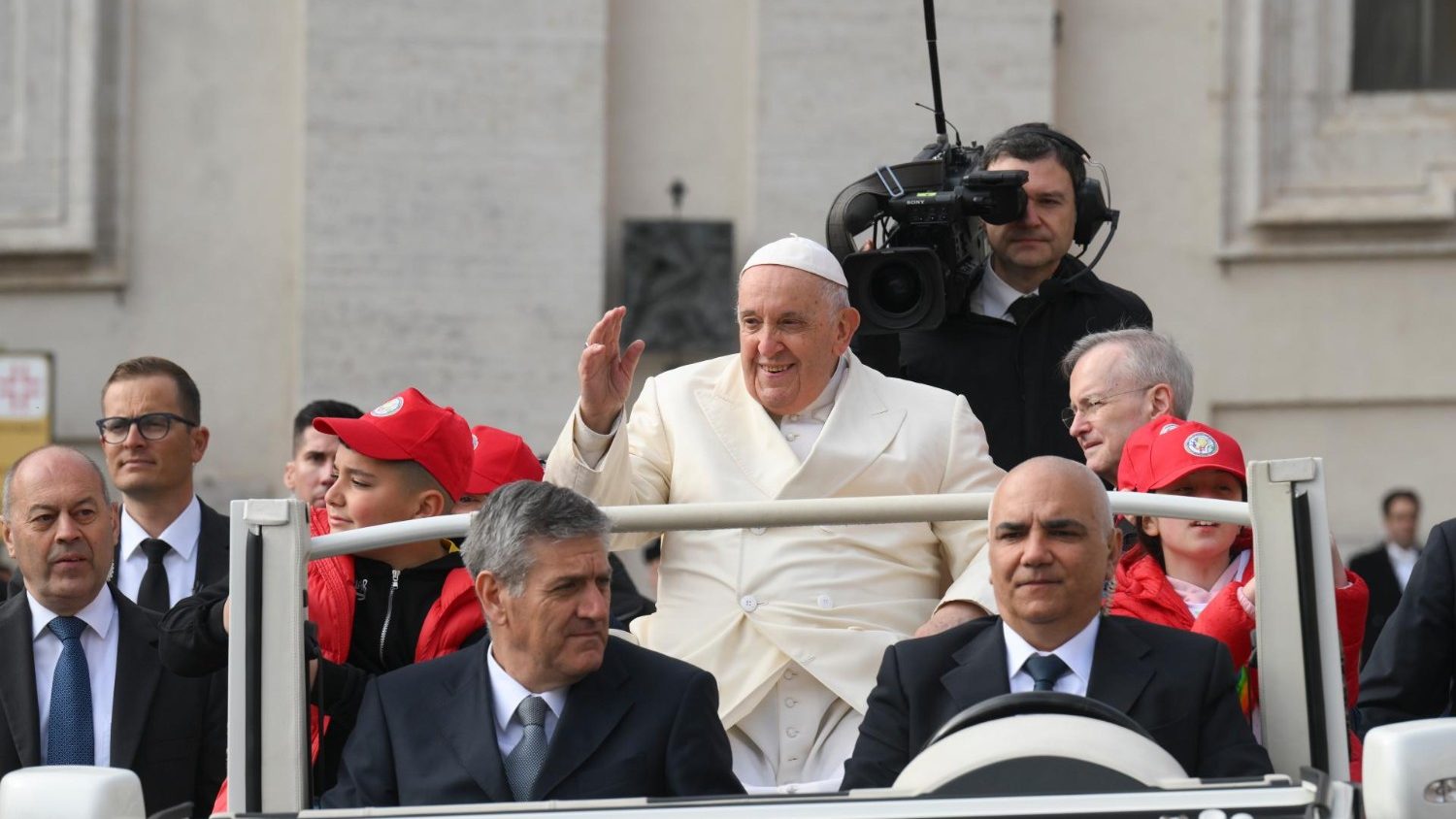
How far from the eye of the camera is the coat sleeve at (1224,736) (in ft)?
14.3

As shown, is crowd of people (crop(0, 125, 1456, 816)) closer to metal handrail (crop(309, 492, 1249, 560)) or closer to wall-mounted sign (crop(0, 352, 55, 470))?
metal handrail (crop(309, 492, 1249, 560))

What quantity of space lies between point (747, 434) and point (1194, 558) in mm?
1256

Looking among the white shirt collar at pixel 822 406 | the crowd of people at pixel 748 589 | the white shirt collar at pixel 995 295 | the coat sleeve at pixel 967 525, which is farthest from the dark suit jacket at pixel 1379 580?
the white shirt collar at pixel 822 406

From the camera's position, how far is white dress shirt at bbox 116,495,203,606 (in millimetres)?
Answer: 6957

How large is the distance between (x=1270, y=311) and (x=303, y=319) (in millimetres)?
6297

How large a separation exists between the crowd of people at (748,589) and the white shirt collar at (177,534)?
0.05ft

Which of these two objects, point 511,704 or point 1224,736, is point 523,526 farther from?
point 1224,736

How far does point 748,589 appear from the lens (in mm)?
5766

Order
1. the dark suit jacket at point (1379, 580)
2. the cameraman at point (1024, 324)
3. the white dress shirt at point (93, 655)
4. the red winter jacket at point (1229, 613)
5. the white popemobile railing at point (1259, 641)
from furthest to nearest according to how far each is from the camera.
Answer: the dark suit jacket at point (1379, 580)
the cameraman at point (1024, 324)
the white dress shirt at point (93, 655)
the red winter jacket at point (1229, 613)
the white popemobile railing at point (1259, 641)

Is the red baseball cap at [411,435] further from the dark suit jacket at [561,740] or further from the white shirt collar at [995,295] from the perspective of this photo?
the white shirt collar at [995,295]

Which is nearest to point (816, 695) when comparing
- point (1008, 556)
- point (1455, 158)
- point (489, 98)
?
point (1008, 556)

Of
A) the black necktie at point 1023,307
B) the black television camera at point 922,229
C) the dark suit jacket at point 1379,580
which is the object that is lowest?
the dark suit jacket at point 1379,580

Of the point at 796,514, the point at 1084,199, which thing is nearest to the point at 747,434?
the point at 796,514

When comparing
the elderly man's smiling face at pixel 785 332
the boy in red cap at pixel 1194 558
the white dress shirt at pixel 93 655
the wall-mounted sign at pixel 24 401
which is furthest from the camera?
the wall-mounted sign at pixel 24 401
